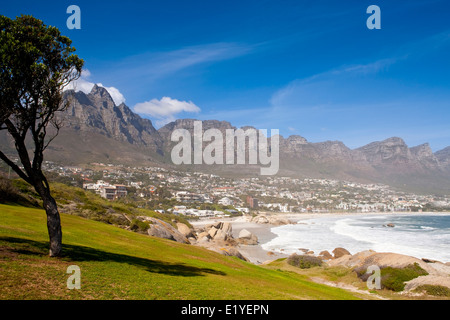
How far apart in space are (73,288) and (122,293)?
165 cm

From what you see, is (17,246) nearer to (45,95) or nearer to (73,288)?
(73,288)

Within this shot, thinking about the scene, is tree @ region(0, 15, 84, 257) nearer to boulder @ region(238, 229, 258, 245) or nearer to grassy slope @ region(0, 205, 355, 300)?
grassy slope @ region(0, 205, 355, 300)

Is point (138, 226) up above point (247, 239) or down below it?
above

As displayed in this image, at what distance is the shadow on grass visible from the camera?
13.0 meters

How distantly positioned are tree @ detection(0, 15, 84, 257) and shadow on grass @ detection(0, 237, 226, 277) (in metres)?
1.02

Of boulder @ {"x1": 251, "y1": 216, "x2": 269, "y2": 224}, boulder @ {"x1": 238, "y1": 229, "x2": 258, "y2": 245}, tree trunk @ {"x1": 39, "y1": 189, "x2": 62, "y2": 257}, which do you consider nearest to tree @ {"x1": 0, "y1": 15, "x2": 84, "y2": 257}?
tree trunk @ {"x1": 39, "y1": 189, "x2": 62, "y2": 257}

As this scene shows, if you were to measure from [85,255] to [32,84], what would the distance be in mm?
8705

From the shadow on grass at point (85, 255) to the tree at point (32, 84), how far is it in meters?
1.02

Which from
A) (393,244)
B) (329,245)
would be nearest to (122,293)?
(329,245)

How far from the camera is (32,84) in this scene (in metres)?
12.5

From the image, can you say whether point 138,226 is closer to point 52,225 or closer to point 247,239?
point 52,225

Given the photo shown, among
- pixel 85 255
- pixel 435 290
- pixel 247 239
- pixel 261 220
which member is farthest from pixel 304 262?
pixel 261 220

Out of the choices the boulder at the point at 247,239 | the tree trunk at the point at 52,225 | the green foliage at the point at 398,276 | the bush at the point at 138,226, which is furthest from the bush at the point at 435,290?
the boulder at the point at 247,239
